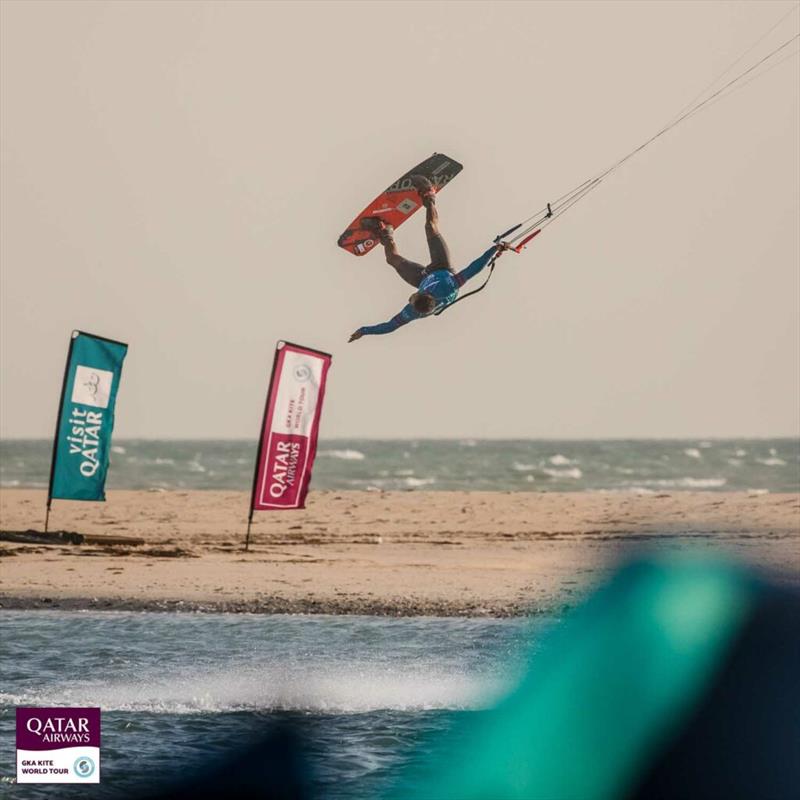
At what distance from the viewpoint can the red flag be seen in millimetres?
25859

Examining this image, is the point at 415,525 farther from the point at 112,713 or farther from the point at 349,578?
the point at 112,713

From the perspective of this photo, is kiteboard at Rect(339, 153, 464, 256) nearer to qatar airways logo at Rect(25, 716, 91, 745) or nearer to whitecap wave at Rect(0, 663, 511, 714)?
qatar airways logo at Rect(25, 716, 91, 745)

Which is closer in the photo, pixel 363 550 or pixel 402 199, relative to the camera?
pixel 402 199

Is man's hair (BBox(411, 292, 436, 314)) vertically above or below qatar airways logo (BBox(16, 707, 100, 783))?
above

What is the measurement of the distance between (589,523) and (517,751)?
19.7m

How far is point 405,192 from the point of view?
1355 centimetres

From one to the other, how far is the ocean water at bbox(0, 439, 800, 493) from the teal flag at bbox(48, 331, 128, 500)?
139ft

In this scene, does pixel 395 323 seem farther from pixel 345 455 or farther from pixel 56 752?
pixel 345 455

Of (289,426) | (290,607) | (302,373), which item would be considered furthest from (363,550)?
(290,607)

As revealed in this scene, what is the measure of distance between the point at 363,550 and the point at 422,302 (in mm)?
17054

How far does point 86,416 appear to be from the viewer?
90.2 feet

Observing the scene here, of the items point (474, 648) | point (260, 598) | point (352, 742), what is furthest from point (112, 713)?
point (260, 598)

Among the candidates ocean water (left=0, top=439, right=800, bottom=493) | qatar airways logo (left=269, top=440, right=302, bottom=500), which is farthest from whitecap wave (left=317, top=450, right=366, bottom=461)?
qatar airways logo (left=269, top=440, right=302, bottom=500)

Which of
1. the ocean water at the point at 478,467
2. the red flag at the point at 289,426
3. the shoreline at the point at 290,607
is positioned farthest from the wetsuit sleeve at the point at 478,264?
the ocean water at the point at 478,467
